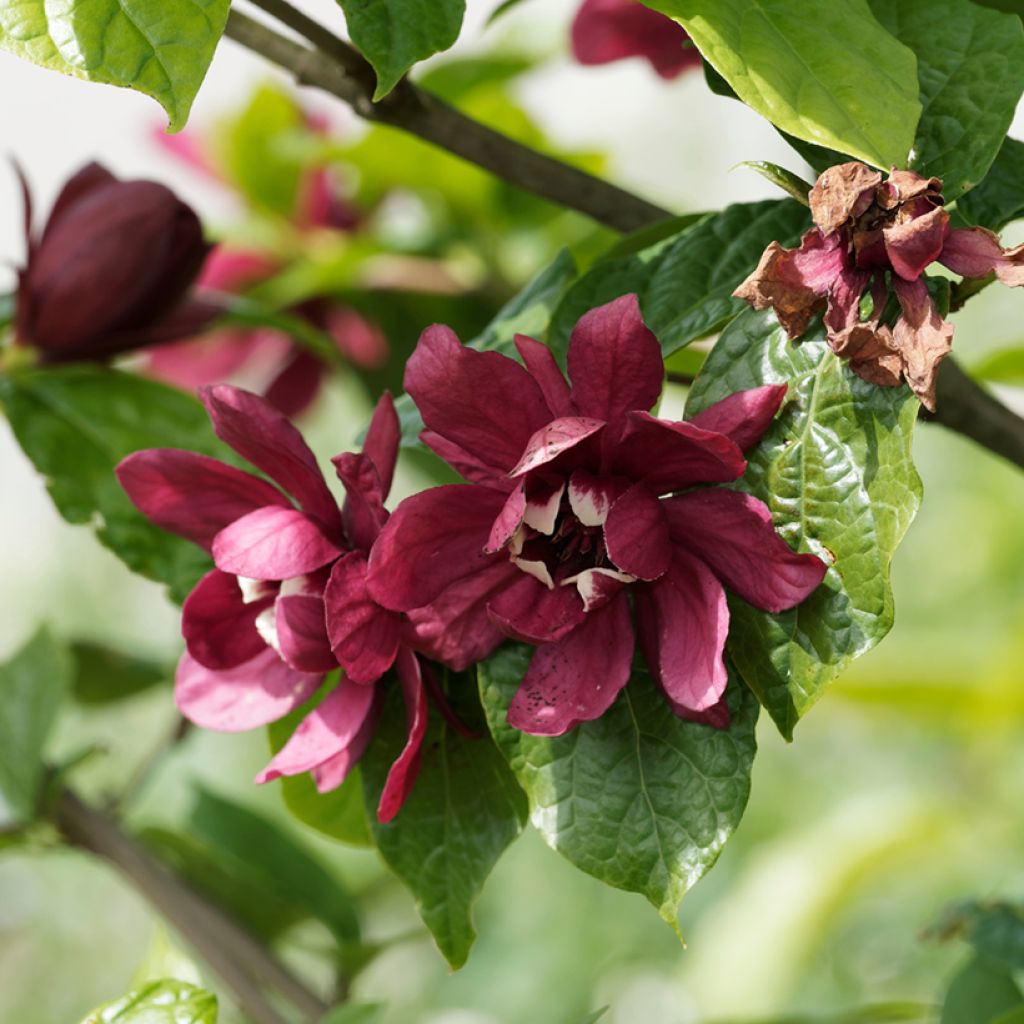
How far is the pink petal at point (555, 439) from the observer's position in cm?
31

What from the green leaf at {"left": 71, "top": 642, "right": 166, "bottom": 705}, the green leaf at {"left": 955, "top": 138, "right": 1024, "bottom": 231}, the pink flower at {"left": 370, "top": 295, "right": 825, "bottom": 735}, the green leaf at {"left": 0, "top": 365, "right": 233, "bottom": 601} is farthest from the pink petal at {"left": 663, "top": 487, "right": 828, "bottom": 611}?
the green leaf at {"left": 71, "top": 642, "right": 166, "bottom": 705}

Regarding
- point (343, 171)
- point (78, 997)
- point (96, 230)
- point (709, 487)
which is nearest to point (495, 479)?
point (709, 487)

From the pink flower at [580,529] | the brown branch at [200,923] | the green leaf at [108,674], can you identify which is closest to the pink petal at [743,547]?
the pink flower at [580,529]

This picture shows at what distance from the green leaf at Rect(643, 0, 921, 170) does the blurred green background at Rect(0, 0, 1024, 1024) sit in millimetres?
428

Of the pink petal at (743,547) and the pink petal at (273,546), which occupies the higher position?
the pink petal at (743,547)

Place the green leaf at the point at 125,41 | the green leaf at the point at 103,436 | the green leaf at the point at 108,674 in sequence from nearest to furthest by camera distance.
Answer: the green leaf at the point at 125,41 < the green leaf at the point at 103,436 < the green leaf at the point at 108,674

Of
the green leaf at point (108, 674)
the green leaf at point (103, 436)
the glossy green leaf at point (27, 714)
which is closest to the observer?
the green leaf at point (103, 436)

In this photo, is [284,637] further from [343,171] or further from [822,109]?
[343,171]

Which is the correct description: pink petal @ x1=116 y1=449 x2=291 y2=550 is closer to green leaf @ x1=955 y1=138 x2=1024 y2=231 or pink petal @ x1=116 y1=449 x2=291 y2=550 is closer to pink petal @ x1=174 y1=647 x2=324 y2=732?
pink petal @ x1=174 y1=647 x2=324 y2=732

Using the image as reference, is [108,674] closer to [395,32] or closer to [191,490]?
[191,490]

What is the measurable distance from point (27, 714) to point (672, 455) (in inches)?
15.8

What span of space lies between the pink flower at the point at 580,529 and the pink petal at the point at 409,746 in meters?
0.01

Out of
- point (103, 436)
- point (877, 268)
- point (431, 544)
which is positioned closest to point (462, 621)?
point (431, 544)

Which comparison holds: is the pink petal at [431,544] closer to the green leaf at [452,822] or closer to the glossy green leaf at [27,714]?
the green leaf at [452,822]
